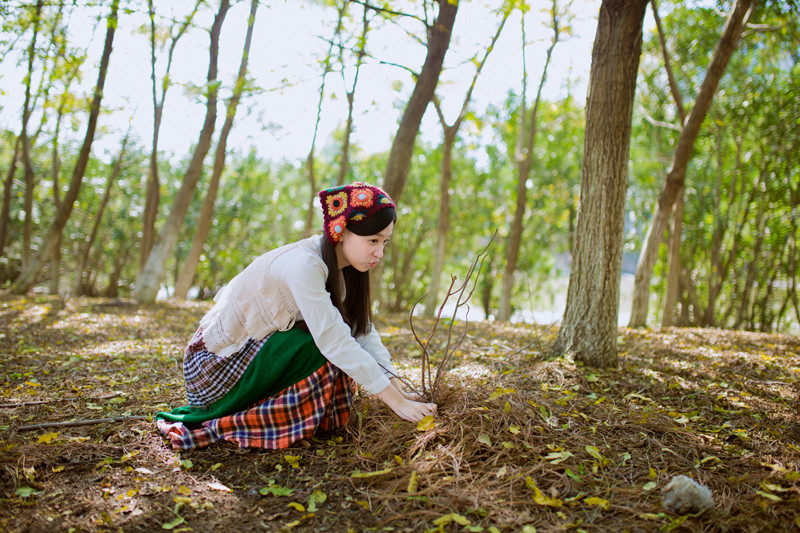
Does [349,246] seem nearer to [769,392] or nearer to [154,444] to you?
[154,444]

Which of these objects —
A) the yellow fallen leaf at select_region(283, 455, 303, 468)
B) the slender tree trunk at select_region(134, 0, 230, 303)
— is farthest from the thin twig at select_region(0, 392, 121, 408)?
the slender tree trunk at select_region(134, 0, 230, 303)

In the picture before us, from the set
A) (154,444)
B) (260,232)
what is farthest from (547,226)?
(154,444)

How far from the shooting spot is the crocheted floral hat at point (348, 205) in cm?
214

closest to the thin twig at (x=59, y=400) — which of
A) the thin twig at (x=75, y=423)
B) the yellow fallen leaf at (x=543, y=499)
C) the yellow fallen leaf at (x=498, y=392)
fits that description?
the thin twig at (x=75, y=423)

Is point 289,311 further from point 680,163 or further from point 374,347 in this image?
point 680,163

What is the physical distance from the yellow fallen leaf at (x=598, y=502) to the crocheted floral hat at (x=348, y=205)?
54.5 inches

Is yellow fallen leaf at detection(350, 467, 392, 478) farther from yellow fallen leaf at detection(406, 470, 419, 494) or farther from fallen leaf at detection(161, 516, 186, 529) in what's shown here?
fallen leaf at detection(161, 516, 186, 529)

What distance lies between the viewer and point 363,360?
2102 millimetres

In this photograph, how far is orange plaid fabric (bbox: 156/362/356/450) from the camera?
2229mm

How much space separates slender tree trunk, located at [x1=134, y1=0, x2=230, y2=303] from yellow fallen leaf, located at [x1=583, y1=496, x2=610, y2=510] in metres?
7.00

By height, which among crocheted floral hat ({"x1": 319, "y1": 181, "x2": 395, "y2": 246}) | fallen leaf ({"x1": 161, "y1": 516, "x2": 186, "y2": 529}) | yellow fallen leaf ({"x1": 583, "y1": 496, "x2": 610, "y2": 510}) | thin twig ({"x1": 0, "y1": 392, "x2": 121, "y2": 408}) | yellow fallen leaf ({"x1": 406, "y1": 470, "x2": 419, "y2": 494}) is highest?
crocheted floral hat ({"x1": 319, "y1": 181, "x2": 395, "y2": 246})

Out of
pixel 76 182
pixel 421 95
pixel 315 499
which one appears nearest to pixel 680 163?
pixel 421 95

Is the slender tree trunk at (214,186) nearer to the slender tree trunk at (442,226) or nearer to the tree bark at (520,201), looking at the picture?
the slender tree trunk at (442,226)

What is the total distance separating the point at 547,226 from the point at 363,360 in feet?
38.4
